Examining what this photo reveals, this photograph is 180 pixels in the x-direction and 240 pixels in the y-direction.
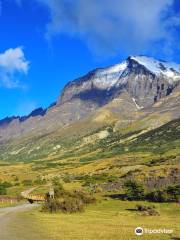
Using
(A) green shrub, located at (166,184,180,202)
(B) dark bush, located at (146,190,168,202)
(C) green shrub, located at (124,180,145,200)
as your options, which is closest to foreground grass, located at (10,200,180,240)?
(A) green shrub, located at (166,184,180,202)

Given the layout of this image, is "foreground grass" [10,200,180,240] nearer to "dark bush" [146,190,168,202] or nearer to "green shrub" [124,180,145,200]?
"dark bush" [146,190,168,202]

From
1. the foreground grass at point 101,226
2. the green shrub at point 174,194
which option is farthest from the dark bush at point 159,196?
the foreground grass at point 101,226

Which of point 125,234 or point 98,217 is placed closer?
point 125,234

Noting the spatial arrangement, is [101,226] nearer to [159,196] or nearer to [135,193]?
[159,196]

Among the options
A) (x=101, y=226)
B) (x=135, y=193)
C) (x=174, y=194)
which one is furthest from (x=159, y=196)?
(x=101, y=226)

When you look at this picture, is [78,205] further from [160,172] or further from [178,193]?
[160,172]

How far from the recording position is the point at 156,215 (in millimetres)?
44625

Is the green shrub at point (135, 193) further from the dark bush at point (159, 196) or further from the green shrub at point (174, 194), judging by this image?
the green shrub at point (174, 194)

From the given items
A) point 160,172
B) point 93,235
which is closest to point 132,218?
point 93,235

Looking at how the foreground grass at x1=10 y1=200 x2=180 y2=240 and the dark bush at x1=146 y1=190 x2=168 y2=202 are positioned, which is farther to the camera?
the dark bush at x1=146 y1=190 x2=168 y2=202

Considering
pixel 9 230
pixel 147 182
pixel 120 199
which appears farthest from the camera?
pixel 147 182

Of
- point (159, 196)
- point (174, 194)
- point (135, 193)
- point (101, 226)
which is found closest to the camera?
point (101, 226)

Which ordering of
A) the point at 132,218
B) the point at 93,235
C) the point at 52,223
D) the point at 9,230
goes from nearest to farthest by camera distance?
the point at 93,235
the point at 9,230
the point at 52,223
the point at 132,218

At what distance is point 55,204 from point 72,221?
11535mm
